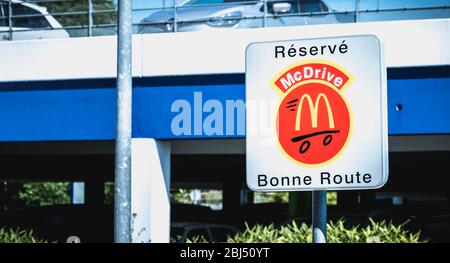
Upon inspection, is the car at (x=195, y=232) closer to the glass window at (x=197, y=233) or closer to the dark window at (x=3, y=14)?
the glass window at (x=197, y=233)

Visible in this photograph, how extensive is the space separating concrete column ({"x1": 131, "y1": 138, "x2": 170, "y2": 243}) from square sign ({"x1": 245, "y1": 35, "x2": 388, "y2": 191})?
899 cm

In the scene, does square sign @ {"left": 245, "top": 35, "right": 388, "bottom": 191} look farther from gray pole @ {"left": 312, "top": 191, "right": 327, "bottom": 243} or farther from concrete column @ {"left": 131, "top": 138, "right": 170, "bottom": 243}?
concrete column @ {"left": 131, "top": 138, "right": 170, "bottom": 243}

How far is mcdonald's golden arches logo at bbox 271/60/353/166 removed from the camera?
4.94 meters

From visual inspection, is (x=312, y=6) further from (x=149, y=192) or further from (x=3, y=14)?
(x=3, y=14)

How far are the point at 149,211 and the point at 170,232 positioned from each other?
6.62ft

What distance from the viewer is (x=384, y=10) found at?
13.6 meters

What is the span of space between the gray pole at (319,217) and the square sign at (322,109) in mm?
199

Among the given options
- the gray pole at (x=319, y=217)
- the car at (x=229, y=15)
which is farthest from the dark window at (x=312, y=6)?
the gray pole at (x=319, y=217)

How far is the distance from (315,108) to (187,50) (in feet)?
29.8

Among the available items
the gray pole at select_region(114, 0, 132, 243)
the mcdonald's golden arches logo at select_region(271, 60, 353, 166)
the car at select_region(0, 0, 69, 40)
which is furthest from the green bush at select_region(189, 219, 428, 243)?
the mcdonald's golden arches logo at select_region(271, 60, 353, 166)

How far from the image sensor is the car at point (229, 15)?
14.2m
